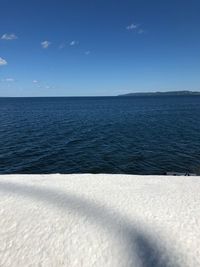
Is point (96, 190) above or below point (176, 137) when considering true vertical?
above

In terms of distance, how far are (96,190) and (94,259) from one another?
469 centimetres

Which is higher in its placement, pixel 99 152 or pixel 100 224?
pixel 100 224

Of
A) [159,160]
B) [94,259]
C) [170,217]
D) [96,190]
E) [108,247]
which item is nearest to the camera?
[94,259]

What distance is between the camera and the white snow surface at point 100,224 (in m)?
5.84

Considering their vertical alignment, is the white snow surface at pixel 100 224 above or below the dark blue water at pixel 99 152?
above

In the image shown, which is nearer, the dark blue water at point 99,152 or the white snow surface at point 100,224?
the white snow surface at point 100,224

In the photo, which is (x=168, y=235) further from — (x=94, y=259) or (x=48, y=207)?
(x=48, y=207)

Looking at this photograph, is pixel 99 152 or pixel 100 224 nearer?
pixel 100 224

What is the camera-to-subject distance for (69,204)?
8.91m

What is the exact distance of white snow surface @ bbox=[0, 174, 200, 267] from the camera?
584cm

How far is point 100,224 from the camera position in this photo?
7402 mm

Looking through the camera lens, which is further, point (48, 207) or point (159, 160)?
point (159, 160)

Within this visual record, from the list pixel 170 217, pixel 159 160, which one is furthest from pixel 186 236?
pixel 159 160

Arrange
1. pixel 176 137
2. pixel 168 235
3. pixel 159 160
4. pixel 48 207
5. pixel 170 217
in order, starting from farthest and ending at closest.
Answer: pixel 176 137 < pixel 159 160 < pixel 48 207 < pixel 170 217 < pixel 168 235
